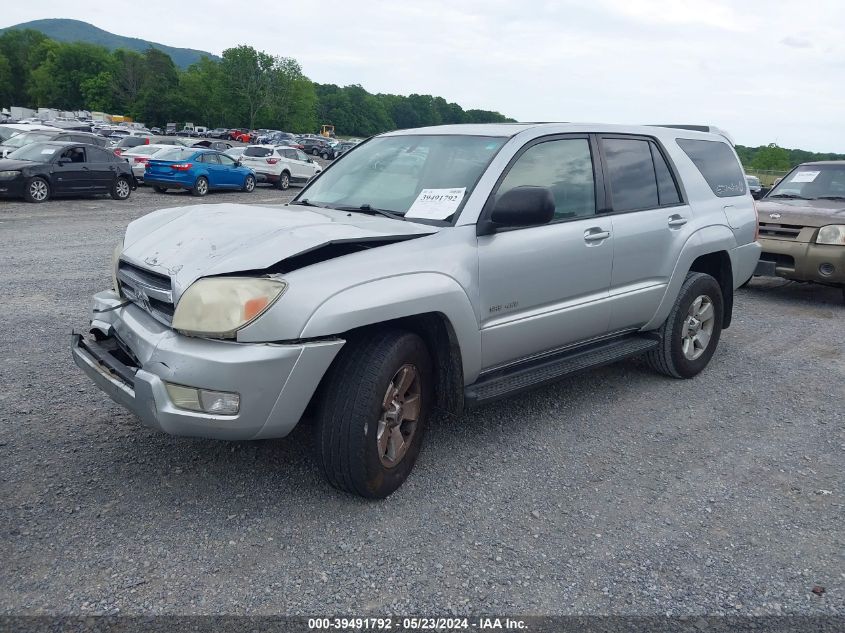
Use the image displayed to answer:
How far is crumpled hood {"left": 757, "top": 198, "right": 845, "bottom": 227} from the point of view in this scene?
834 centimetres

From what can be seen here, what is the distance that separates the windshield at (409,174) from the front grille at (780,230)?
19.5 ft

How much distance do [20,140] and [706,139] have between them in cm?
2121

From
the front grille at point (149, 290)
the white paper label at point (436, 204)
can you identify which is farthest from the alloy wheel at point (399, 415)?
the front grille at point (149, 290)

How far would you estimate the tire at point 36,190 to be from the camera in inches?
637

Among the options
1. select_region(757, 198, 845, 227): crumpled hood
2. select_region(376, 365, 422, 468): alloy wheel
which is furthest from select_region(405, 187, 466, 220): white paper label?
select_region(757, 198, 845, 227): crumpled hood

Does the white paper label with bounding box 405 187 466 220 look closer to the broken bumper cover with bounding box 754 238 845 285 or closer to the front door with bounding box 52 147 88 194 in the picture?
the broken bumper cover with bounding box 754 238 845 285

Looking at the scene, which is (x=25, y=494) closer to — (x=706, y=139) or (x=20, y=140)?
(x=706, y=139)

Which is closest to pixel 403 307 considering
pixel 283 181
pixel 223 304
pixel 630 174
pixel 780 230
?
pixel 223 304

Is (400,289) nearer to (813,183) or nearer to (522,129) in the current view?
(522,129)

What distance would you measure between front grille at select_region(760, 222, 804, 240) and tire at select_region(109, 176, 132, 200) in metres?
15.5

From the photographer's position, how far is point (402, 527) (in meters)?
3.21

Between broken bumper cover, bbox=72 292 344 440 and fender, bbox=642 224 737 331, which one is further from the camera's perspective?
fender, bbox=642 224 737 331

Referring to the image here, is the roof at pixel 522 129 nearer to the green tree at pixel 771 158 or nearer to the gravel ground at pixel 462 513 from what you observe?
the gravel ground at pixel 462 513

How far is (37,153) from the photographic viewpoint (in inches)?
661
